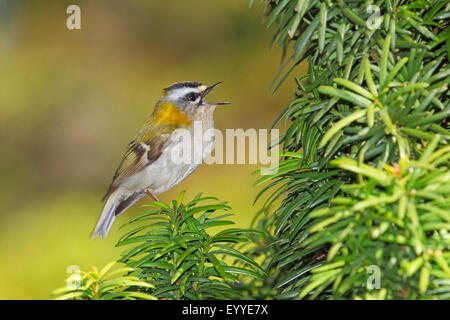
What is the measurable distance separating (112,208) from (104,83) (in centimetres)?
82

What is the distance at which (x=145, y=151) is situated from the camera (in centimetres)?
158

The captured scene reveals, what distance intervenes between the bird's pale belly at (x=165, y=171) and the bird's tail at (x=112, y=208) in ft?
0.16

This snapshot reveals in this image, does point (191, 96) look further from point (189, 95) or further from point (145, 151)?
point (145, 151)

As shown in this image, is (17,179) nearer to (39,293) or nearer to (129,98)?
(129,98)

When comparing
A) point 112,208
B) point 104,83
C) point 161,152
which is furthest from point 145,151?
point 104,83

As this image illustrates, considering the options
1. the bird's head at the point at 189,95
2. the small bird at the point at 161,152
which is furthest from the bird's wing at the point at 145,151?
the bird's head at the point at 189,95

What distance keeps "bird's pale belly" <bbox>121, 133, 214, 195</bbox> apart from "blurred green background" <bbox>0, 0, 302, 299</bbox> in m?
0.29

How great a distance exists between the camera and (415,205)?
48cm

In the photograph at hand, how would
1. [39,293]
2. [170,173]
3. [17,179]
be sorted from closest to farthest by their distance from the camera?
1. [39,293]
2. [170,173]
3. [17,179]

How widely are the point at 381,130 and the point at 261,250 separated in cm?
44

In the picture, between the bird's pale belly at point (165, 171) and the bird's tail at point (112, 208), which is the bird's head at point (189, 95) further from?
the bird's tail at point (112, 208)

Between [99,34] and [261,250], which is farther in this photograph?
[99,34]

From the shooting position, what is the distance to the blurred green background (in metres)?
2.05
